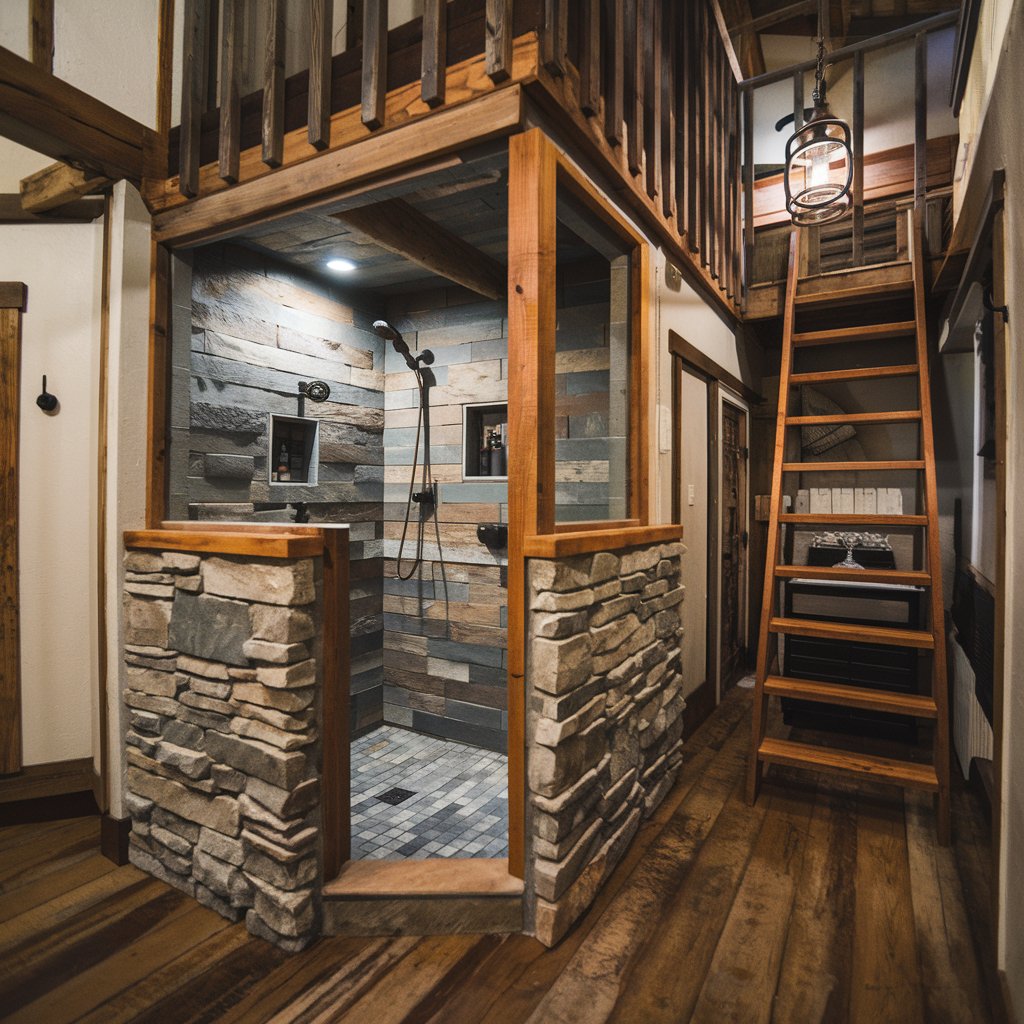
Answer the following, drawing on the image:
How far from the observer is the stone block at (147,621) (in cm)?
202

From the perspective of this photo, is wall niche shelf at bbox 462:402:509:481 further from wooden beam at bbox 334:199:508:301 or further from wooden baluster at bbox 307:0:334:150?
wooden baluster at bbox 307:0:334:150

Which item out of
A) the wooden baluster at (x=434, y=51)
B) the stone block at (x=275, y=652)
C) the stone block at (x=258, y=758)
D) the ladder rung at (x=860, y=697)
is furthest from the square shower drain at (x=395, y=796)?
the wooden baluster at (x=434, y=51)

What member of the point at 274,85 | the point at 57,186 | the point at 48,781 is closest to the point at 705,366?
the point at 274,85

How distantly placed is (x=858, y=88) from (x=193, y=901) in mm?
4829

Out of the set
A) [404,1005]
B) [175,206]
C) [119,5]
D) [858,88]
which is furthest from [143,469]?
[858,88]

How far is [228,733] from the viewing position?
6.05 ft

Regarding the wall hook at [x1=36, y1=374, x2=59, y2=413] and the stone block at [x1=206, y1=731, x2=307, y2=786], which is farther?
the wall hook at [x1=36, y1=374, x2=59, y2=413]

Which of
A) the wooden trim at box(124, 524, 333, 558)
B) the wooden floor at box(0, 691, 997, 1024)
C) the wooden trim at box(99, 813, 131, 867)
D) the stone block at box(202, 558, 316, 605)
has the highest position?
the wooden trim at box(124, 524, 333, 558)

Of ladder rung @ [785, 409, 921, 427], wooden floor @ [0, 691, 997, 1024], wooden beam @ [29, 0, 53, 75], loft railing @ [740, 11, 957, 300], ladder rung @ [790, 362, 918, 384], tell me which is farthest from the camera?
loft railing @ [740, 11, 957, 300]

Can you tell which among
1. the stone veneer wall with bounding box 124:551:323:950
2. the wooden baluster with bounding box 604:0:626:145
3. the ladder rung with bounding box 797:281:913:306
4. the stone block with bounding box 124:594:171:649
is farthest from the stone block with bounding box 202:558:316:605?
the ladder rung with bounding box 797:281:913:306

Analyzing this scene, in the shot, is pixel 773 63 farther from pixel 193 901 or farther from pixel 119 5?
pixel 193 901

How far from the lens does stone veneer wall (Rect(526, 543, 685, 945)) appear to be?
168cm

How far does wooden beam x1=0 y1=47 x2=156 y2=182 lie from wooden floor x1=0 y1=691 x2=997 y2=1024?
2383mm

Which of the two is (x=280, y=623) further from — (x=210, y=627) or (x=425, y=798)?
(x=425, y=798)
